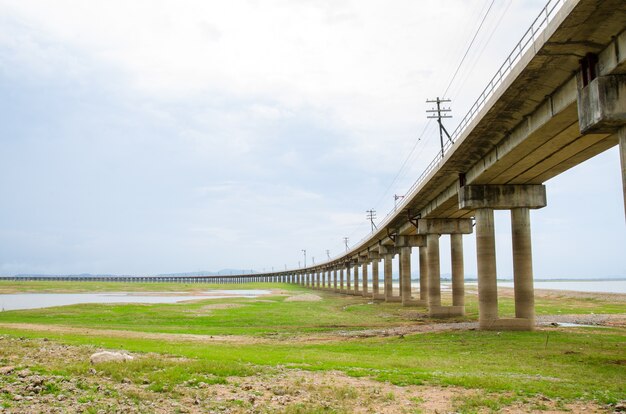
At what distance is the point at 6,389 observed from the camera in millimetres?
12781

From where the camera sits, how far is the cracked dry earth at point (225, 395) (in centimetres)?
1201

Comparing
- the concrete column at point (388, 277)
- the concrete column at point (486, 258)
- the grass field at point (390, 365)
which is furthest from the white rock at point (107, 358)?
the concrete column at point (388, 277)

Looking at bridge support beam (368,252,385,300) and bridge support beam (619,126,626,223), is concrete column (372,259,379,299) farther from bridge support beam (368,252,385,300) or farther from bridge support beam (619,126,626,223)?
bridge support beam (619,126,626,223)

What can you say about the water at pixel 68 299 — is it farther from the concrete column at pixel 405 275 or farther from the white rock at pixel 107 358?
the white rock at pixel 107 358

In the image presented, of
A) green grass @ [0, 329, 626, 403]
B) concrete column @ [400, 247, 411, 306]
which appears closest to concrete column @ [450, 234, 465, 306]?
concrete column @ [400, 247, 411, 306]

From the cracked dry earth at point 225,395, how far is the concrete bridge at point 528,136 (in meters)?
10.00

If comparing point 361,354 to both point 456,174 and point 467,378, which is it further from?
point 456,174

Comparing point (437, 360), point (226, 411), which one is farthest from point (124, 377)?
point (437, 360)

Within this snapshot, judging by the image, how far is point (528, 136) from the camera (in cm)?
2605

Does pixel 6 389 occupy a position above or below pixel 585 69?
below

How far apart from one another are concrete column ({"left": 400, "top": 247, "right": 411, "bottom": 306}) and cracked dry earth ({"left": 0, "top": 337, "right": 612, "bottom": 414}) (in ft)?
186

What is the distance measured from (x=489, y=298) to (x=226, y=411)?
89.8 ft

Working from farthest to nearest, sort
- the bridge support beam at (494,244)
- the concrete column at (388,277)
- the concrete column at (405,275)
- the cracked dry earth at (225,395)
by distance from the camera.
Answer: the concrete column at (388,277) < the concrete column at (405,275) < the bridge support beam at (494,244) < the cracked dry earth at (225,395)

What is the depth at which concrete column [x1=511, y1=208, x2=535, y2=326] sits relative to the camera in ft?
111
